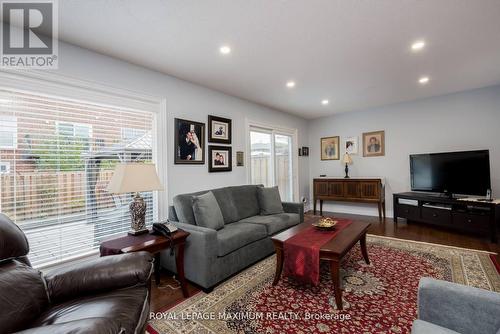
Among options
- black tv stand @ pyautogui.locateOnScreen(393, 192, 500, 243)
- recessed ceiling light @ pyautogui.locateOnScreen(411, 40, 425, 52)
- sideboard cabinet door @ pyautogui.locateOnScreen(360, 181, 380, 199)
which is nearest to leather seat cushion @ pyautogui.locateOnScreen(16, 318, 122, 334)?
recessed ceiling light @ pyautogui.locateOnScreen(411, 40, 425, 52)

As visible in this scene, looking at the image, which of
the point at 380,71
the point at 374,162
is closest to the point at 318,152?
the point at 374,162

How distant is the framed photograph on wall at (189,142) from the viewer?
3146mm

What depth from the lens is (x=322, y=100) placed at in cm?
447

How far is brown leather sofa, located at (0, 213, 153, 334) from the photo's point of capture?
1104mm

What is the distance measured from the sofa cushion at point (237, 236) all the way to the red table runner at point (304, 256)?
55cm

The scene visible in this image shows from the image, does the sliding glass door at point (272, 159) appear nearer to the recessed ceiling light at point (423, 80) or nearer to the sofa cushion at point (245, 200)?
the sofa cushion at point (245, 200)

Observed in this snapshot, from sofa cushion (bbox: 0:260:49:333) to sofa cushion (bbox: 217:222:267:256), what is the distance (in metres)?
1.34

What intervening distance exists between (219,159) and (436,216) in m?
3.91

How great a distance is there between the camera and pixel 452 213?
377cm

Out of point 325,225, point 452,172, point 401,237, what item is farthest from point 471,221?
point 325,225

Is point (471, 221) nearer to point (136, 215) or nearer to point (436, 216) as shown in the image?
point (436, 216)

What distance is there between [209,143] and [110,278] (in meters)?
2.48

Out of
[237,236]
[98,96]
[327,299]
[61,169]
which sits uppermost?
[98,96]

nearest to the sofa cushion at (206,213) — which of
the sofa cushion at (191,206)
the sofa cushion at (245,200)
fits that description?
the sofa cushion at (191,206)
